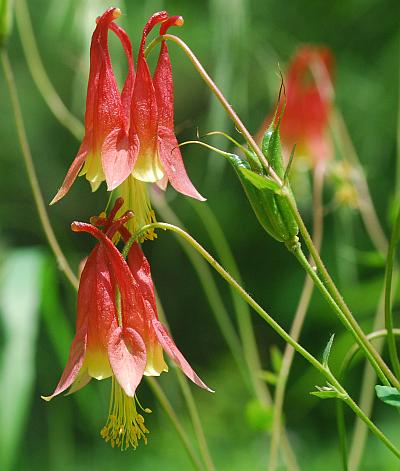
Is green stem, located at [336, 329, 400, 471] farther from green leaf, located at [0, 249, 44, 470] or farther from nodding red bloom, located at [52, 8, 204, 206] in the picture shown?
green leaf, located at [0, 249, 44, 470]

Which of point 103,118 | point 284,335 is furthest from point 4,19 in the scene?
point 284,335

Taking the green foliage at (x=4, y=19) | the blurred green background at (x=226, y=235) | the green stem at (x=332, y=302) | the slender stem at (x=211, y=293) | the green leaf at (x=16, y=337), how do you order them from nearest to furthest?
the green stem at (x=332, y=302)
the green foliage at (x=4, y=19)
the slender stem at (x=211, y=293)
the green leaf at (x=16, y=337)
the blurred green background at (x=226, y=235)

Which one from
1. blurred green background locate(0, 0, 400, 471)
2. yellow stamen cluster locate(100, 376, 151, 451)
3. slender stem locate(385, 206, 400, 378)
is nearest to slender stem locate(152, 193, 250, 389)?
yellow stamen cluster locate(100, 376, 151, 451)

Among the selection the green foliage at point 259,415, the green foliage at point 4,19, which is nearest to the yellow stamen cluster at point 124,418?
the green foliage at point 259,415

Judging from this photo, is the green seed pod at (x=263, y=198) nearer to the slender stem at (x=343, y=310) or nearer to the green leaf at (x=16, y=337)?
the slender stem at (x=343, y=310)

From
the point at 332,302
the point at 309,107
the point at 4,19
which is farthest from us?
the point at 309,107

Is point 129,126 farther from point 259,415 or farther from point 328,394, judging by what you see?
point 259,415
